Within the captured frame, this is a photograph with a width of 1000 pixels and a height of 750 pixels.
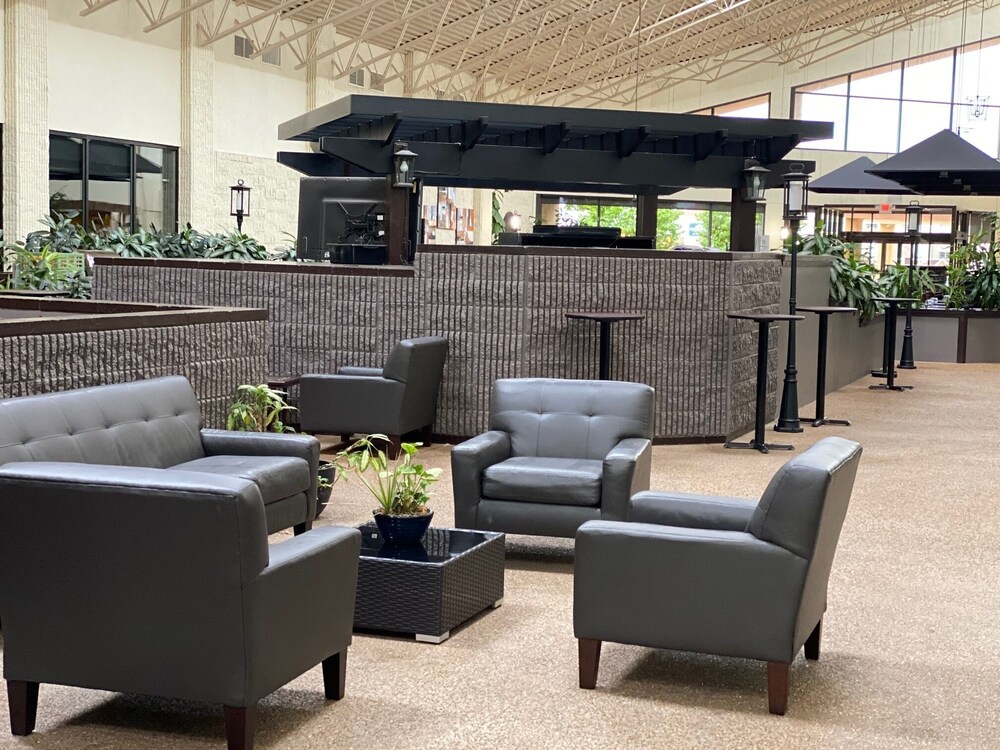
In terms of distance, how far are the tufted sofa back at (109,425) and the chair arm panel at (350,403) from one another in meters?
2.54

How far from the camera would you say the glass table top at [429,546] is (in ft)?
13.5

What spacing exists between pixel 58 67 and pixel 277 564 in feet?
45.7

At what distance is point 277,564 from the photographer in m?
2.97

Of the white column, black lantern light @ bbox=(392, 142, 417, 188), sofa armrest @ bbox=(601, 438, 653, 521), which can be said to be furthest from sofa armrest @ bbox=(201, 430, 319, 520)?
the white column

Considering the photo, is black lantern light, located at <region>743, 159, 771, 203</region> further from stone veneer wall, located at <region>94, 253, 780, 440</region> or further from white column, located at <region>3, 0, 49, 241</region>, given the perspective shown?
white column, located at <region>3, 0, 49, 241</region>

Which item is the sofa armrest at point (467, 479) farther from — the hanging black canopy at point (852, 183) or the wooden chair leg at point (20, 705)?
the hanging black canopy at point (852, 183)

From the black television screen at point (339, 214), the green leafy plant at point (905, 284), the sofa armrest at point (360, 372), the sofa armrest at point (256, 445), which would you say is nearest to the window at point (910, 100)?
the green leafy plant at point (905, 284)

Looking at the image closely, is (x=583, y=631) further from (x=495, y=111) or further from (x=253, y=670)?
(x=495, y=111)

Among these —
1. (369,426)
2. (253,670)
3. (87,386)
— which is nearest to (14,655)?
(253,670)

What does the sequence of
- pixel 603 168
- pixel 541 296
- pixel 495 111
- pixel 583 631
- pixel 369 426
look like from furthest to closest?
pixel 603 168, pixel 495 111, pixel 541 296, pixel 369 426, pixel 583 631

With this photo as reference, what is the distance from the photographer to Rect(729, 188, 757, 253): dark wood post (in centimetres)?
1044

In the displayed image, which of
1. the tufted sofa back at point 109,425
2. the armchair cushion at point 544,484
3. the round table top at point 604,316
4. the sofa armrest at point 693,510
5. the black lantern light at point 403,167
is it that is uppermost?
the black lantern light at point 403,167

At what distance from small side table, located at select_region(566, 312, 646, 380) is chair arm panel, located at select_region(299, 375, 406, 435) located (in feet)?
4.27

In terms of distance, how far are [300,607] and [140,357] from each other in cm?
242
